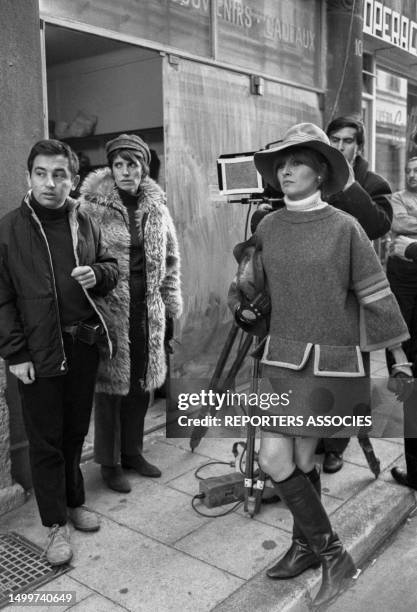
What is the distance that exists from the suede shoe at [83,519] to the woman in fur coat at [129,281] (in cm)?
40

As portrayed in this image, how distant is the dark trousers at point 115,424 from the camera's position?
3.87 m

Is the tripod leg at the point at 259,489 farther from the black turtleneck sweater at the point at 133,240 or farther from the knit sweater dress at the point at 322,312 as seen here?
the black turtleneck sweater at the point at 133,240

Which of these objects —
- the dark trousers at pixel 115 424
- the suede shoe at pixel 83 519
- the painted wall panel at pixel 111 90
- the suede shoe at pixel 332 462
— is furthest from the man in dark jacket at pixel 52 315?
the painted wall panel at pixel 111 90

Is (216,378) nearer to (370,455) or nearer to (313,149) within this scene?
(370,455)

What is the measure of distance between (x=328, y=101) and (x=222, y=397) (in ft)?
12.7

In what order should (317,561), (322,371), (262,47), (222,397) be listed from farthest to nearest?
(262,47) < (222,397) < (317,561) < (322,371)

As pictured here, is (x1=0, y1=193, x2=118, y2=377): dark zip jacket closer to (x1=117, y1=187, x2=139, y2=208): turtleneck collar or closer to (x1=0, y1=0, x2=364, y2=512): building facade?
(x1=0, y1=0, x2=364, y2=512): building facade

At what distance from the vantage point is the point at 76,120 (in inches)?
249

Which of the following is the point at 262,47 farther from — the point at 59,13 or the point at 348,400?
the point at 348,400

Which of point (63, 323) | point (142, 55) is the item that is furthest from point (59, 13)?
point (63, 323)

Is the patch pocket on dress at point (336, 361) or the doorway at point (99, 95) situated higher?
the doorway at point (99, 95)

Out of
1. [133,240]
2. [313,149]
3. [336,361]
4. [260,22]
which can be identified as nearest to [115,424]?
[133,240]

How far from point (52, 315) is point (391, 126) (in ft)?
25.6

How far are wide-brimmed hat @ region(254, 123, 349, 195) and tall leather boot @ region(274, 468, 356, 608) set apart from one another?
1269 millimetres
